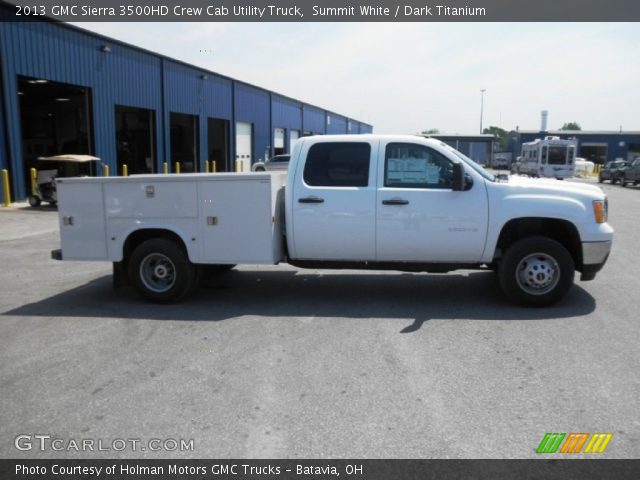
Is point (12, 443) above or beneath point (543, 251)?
beneath

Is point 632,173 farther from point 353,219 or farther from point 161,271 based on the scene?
point 161,271

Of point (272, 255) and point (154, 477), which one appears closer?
point (154, 477)

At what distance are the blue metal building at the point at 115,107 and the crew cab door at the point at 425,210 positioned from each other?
1599cm

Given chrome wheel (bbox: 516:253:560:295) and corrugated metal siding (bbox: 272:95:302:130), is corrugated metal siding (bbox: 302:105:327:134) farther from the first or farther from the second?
chrome wheel (bbox: 516:253:560:295)

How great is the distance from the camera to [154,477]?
3381 mm

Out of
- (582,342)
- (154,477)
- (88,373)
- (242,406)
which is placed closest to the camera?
(154,477)

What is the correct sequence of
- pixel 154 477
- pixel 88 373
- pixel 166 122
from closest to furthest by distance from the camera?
1. pixel 154 477
2. pixel 88 373
3. pixel 166 122

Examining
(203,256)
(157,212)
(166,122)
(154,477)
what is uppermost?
(166,122)

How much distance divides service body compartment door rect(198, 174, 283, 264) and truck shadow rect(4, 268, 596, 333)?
2.24 feet

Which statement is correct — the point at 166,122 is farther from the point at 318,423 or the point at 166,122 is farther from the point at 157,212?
the point at 318,423

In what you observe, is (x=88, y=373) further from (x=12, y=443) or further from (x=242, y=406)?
(x=242, y=406)

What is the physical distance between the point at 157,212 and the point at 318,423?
3987 millimetres

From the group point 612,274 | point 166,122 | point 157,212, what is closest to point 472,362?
point 157,212

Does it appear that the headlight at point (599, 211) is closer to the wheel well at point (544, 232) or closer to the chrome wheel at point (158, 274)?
the wheel well at point (544, 232)
